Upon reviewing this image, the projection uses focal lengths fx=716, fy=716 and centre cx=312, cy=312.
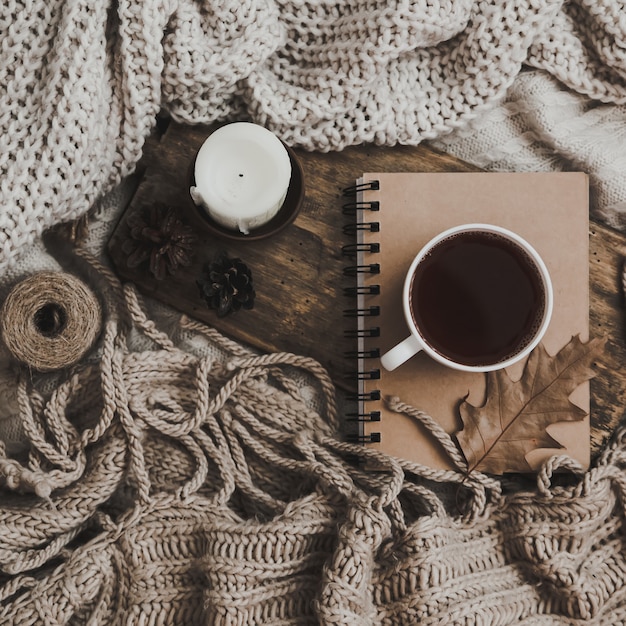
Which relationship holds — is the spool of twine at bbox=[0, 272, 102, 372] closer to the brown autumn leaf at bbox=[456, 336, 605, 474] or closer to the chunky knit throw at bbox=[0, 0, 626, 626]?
the chunky knit throw at bbox=[0, 0, 626, 626]

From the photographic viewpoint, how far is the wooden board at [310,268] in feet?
3.04

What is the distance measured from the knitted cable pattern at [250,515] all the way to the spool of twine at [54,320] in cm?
5

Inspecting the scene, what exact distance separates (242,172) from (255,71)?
16 cm

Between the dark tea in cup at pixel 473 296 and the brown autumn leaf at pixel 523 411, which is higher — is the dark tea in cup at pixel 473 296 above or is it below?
above

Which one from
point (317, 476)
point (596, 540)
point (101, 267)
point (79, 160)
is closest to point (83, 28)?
point (79, 160)

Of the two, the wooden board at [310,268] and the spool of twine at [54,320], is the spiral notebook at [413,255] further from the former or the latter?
the spool of twine at [54,320]

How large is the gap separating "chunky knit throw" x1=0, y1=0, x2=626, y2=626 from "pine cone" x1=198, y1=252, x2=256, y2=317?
0.05 meters

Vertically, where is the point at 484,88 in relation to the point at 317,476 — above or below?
above

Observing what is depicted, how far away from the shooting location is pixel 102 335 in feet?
3.05

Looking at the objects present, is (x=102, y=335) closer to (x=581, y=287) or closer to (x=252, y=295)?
(x=252, y=295)

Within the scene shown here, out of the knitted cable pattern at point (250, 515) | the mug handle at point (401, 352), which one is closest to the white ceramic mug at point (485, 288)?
the mug handle at point (401, 352)

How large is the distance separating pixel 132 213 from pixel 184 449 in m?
0.31

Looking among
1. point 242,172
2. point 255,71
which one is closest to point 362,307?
point 242,172

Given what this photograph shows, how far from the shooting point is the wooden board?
3.04ft
